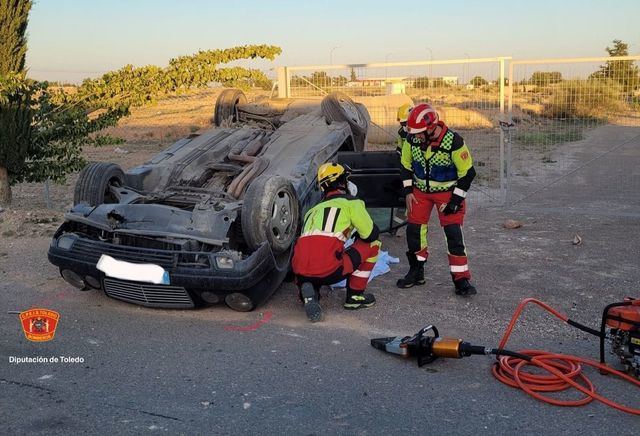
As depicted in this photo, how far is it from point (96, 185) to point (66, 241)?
0.77 meters

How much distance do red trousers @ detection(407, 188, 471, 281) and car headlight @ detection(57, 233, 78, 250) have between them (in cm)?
314

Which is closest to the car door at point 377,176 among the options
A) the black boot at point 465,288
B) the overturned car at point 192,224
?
the overturned car at point 192,224

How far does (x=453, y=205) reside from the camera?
6.20 metres

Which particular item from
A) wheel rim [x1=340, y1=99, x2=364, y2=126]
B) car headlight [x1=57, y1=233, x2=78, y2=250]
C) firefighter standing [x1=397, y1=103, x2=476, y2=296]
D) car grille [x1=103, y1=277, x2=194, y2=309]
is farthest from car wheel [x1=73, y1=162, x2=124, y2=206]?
wheel rim [x1=340, y1=99, x2=364, y2=126]

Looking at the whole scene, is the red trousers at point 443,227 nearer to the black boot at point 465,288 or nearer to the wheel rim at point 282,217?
the black boot at point 465,288

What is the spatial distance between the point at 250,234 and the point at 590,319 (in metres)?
2.91

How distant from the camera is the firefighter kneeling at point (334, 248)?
564 cm

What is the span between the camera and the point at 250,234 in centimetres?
557

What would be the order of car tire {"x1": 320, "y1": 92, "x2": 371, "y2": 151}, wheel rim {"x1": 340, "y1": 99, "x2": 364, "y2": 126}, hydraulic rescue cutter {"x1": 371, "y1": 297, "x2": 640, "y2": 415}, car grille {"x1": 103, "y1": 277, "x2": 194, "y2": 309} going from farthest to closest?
wheel rim {"x1": 340, "y1": 99, "x2": 364, "y2": 126} < car tire {"x1": 320, "y1": 92, "x2": 371, "y2": 151} < car grille {"x1": 103, "y1": 277, "x2": 194, "y2": 309} < hydraulic rescue cutter {"x1": 371, "y1": 297, "x2": 640, "y2": 415}

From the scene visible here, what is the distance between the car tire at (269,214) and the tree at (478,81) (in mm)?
5596

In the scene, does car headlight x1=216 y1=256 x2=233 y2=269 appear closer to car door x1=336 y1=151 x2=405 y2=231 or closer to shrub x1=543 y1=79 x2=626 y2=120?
car door x1=336 y1=151 x2=405 y2=231

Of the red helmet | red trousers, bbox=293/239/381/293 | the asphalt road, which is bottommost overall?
the asphalt road

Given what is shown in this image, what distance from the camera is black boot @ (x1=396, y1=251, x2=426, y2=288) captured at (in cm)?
652

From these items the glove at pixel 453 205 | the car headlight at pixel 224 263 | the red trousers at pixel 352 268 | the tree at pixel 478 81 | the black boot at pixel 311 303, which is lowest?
the black boot at pixel 311 303
